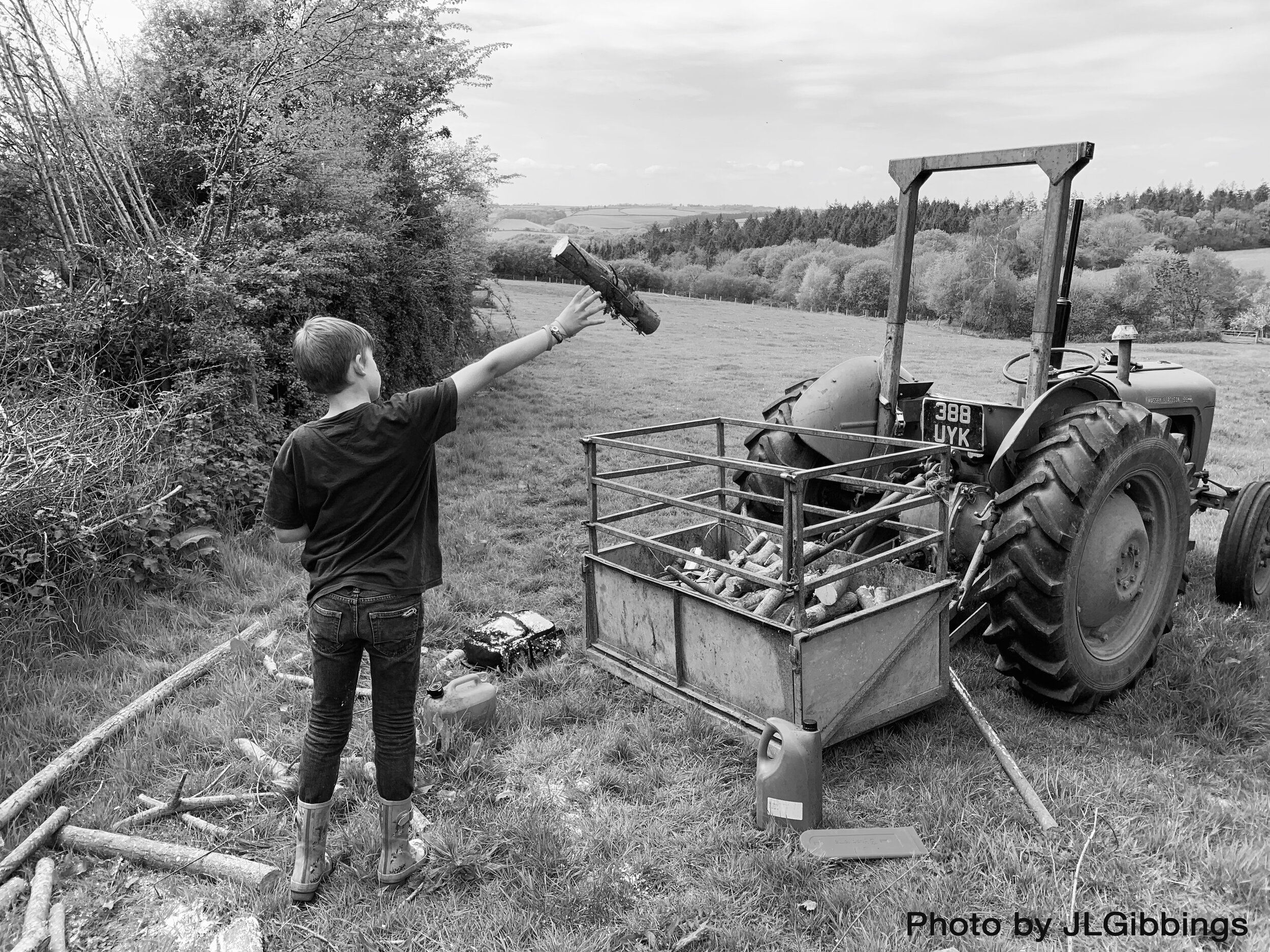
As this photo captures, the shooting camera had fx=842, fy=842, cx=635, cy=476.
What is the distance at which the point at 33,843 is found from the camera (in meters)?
2.99

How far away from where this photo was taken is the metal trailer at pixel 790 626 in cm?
Result: 328

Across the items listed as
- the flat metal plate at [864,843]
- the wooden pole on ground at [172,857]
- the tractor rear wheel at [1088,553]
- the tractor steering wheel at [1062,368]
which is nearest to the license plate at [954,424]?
the tractor rear wheel at [1088,553]

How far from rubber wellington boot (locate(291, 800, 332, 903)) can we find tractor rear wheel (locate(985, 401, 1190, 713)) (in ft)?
9.05

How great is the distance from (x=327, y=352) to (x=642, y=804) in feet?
6.66

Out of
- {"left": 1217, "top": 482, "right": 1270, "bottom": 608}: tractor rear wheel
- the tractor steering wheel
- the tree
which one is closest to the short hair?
the tractor steering wheel

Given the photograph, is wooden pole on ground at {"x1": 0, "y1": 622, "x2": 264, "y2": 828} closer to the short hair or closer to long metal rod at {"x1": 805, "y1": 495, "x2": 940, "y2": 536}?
the short hair

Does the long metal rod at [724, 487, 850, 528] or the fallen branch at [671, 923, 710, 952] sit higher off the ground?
the long metal rod at [724, 487, 850, 528]

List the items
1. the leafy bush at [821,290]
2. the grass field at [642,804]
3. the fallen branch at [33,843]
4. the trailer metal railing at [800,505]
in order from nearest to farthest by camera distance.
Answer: the grass field at [642,804] < the fallen branch at [33,843] < the trailer metal railing at [800,505] < the leafy bush at [821,290]

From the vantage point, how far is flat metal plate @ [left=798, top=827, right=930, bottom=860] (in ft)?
9.33

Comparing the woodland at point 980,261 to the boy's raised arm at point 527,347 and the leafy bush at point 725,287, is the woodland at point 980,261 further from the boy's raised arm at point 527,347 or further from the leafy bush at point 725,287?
the boy's raised arm at point 527,347

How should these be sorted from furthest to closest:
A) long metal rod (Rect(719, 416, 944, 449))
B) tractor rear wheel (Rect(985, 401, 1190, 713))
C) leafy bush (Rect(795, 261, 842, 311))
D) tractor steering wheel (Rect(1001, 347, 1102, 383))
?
1. leafy bush (Rect(795, 261, 842, 311))
2. tractor steering wheel (Rect(1001, 347, 1102, 383))
3. long metal rod (Rect(719, 416, 944, 449))
4. tractor rear wheel (Rect(985, 401, 1190, 713))

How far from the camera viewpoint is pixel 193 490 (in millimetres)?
5910

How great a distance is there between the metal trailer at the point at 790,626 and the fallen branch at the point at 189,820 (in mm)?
1767

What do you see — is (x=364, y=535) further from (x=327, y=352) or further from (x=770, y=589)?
(x=770, y=589)
